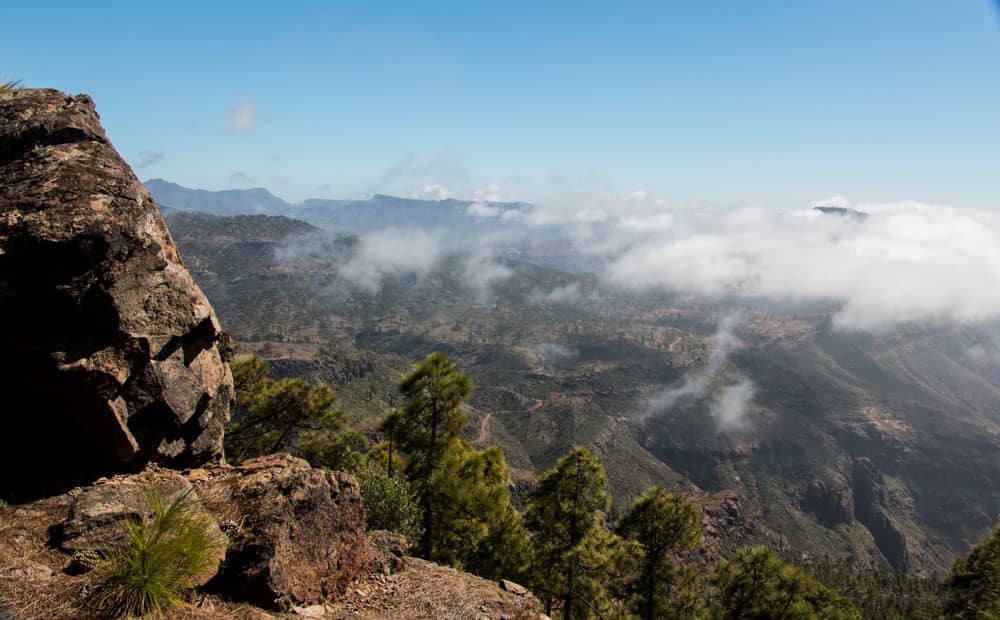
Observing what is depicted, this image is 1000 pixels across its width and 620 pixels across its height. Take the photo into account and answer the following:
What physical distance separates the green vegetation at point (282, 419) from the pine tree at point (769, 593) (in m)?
18.0

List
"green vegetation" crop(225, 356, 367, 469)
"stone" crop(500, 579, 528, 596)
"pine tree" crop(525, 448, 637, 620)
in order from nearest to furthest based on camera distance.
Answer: "stone" crop(500, 579, 528, 596) < "pine tree" crop(525, 448, 637, 620) < "green vegetation" crop(225, 356, 367, 469)

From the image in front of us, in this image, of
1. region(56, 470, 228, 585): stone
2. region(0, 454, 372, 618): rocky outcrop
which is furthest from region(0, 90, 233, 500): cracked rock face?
region(56, 470, 228, 585): stone

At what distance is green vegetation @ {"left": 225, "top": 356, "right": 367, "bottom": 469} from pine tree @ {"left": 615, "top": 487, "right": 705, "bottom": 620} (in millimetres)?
14046

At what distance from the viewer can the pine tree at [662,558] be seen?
22.3 metres

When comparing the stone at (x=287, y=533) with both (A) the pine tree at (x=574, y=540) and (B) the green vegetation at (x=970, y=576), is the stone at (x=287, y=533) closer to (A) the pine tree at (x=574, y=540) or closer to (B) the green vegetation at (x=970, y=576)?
(A) the pine tree at (x=574, y=540)

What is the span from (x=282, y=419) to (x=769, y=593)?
2325 centimetres

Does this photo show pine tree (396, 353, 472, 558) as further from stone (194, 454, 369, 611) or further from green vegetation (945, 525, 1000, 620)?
green vegetation (945, 525, 1000, 620)

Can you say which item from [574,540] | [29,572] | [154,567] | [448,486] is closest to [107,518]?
[29,572]

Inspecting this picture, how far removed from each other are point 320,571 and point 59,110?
13846 millimetres

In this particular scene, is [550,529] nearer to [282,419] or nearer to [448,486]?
[448,486]

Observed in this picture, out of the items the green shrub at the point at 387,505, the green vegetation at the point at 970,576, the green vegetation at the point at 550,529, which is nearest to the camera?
the green shrub at the point at 387,505

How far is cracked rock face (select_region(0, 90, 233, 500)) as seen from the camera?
961 cm

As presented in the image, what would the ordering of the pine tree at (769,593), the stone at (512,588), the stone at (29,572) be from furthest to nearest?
1. the pine tree at (769,593)
2. the stone at (512,588)
3. the stone at (29,572)

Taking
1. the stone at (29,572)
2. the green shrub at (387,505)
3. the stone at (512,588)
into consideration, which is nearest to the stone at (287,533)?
the stone at (29,572)
